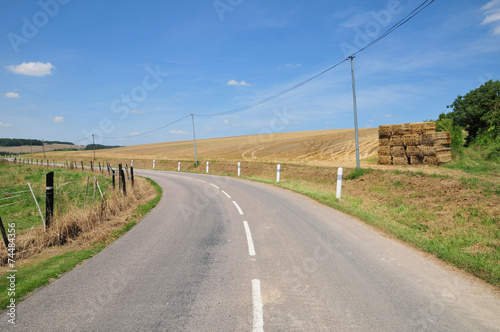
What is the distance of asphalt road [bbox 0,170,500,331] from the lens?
3232mm

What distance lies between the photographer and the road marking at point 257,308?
3.11 meters

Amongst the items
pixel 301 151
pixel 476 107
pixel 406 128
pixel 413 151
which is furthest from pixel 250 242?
pixel 476 107

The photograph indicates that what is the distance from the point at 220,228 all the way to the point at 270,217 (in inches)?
75.3

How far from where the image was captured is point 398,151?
59.7 feet

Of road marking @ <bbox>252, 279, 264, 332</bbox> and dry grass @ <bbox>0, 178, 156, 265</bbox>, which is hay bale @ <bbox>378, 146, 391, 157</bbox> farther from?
road marking @ <bbox>252, 279, 264, 332</bbox>

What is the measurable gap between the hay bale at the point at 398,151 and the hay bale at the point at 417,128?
125cm

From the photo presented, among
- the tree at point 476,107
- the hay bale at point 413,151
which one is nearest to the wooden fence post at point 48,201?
the hay bale at point 413,151

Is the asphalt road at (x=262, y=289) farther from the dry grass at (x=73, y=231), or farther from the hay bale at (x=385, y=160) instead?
the hay bale at (x=385, y=160)

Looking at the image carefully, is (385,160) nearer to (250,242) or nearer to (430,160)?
(430,160)

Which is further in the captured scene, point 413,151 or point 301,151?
point 301,151

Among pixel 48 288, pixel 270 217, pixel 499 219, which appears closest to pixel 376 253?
pixel 270 217

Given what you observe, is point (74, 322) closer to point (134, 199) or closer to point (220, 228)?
point (220, 228)

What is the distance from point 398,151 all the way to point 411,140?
3.67 ft

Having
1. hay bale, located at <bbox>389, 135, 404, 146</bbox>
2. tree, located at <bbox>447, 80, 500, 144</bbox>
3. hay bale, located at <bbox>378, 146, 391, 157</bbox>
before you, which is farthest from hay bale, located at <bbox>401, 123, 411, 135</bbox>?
tree, located at <bbox>447, 80, 500, 144</bbox>
